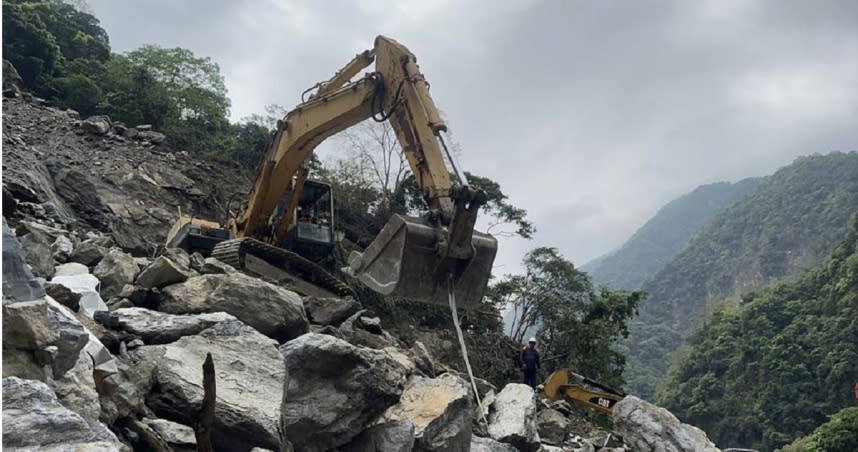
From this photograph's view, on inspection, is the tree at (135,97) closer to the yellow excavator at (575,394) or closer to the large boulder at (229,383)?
the yellow excavator at (575,394)

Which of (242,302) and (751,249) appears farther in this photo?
(751,249)

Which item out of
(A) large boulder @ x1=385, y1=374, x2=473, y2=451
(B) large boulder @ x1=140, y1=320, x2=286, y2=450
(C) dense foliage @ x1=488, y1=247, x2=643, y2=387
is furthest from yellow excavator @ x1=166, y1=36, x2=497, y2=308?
(C) dense foliage @ x1=488, y1=247, x2=643, y2=387

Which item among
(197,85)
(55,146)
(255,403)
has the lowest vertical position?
(255,403)

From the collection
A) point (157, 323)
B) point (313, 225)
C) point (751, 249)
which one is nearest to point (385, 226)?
point (157, 323)

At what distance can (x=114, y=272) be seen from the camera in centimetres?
653

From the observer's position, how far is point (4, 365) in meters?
3.14

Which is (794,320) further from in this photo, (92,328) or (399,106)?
(92,328)

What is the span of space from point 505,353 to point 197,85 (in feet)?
56.8

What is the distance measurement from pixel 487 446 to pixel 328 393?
204cm

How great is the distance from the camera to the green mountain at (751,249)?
66375 mm

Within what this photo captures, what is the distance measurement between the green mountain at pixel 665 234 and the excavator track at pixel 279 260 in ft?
386

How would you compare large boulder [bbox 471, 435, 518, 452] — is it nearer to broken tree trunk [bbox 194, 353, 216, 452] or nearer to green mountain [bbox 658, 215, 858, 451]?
broken tree trunk [bbox 194, 353, 216, 452]

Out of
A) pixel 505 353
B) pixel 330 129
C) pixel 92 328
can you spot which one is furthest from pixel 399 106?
pixel 505 353

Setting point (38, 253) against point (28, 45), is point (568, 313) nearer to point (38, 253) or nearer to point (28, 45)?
point (38, 253)
